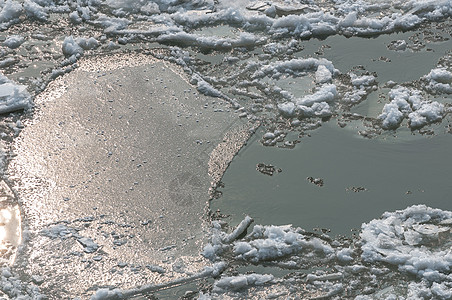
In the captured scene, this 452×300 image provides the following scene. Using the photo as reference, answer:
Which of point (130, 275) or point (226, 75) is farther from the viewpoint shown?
point (226, 75)

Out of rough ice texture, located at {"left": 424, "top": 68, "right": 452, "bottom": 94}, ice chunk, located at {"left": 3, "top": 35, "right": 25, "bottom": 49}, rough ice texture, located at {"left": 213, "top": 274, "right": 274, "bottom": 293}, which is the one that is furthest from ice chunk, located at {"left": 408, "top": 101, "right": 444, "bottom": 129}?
ice chunk, located at {"left": 3, "top": 35, "right": 25, "bottom": 49}

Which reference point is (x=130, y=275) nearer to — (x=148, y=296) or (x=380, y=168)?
(x=148, y=296)

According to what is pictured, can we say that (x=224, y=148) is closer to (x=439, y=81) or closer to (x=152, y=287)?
(x=152, y=287)

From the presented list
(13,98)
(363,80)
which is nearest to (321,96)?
(363,80)

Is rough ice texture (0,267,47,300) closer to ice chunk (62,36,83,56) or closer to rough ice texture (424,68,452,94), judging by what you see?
ice chunk (62,36,83,56)

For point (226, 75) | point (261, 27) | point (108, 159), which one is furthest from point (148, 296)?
point (261, 27)

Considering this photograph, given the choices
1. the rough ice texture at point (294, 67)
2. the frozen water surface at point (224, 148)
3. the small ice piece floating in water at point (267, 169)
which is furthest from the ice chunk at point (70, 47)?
the small ice piece floating in water at point (267, 169)

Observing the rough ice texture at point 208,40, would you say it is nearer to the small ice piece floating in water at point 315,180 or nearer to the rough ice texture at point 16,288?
the small ice piece floating in water at point 315,180
